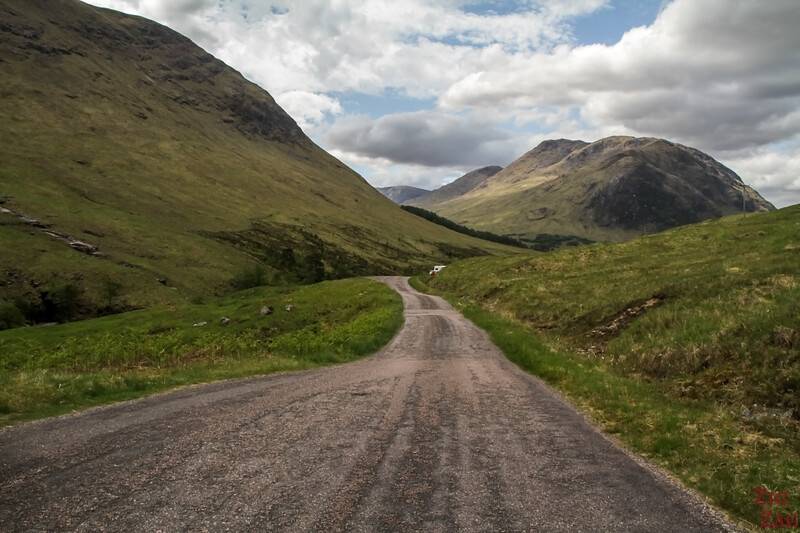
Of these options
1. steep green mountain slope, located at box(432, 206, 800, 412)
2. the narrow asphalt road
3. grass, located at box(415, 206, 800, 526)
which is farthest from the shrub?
the narrow asphalt road

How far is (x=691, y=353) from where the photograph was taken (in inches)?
707

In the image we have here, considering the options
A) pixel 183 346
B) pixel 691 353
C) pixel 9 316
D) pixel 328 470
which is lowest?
pixel 9 316

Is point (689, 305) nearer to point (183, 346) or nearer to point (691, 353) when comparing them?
point (691, 353)

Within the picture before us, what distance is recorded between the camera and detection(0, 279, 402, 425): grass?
48.2ft

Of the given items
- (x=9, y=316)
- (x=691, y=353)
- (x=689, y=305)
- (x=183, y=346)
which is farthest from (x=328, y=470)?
→ (x=9, y=316)

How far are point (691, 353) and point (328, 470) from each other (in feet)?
49.6

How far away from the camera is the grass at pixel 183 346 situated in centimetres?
1469

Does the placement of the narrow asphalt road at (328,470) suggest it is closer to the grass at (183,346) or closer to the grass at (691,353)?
the grass at (691,353)

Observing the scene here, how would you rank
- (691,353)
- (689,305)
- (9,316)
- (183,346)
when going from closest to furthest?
(691,353)
(689,305)
(183,346)
(9,316)

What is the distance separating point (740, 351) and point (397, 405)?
12.3m

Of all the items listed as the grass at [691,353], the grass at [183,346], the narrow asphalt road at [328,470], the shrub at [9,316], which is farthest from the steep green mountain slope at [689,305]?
the shrub at [9,316]

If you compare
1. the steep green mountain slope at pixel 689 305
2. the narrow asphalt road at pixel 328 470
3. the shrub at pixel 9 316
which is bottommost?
the shrub at pixel 9 316

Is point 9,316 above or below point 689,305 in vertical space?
below

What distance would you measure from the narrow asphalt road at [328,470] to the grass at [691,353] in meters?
1.40
